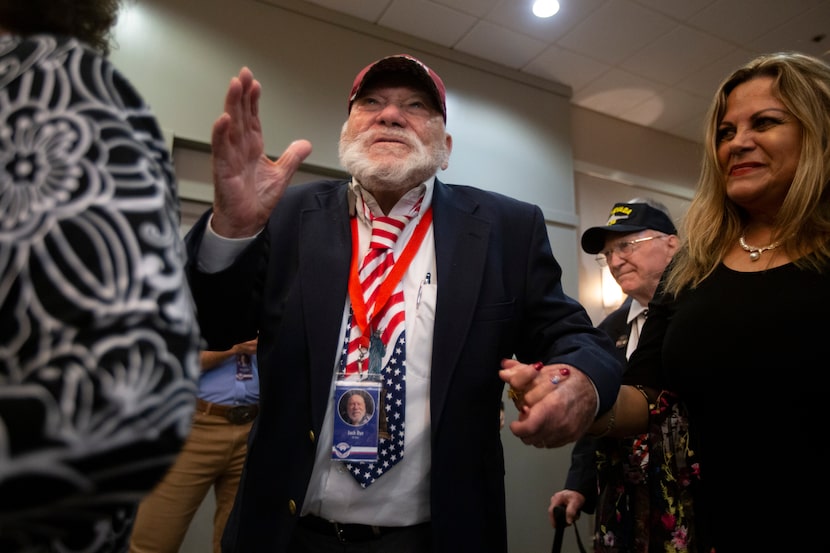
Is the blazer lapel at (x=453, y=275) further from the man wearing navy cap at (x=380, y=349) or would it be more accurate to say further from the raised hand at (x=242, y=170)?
the raised hand at (x=242, y=170)

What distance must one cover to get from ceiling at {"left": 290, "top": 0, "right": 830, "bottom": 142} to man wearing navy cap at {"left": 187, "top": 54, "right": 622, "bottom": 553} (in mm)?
3161

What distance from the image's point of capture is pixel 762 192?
4.19 ft

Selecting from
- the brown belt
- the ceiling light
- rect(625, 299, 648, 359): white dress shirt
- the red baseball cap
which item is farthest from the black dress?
the ceiling light

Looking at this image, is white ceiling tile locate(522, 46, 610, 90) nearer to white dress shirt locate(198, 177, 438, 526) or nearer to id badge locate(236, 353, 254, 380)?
id badge locate(236, 353, 254, 380)

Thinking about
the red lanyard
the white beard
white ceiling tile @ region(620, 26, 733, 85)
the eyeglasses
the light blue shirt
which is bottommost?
the light blue shirt

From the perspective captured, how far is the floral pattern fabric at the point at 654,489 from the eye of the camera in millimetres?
1221

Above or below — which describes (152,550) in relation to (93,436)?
below

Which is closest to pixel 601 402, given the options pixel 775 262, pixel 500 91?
pixel 775 262

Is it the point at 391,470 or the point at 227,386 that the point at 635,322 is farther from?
the point at 227,386

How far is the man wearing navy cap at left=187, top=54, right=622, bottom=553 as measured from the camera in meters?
1.05

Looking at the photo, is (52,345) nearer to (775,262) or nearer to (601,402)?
(601,402)

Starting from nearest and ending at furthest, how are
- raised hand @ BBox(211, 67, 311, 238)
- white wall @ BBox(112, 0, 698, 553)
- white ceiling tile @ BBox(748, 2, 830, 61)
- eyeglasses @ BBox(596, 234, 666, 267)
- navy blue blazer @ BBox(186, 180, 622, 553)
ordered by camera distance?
1. raised hand @ BBox(211, 67, 311, 238)
2. navy blue blazer @ BBox(186, 180, 622, 553)
3. eyeglasses @ BBox(596, 234, 666, 267)
4. white wall @ BBox(112, 0, 698, 553)
5. white ceiling tile @ BBox(748, 2, 830, 61)

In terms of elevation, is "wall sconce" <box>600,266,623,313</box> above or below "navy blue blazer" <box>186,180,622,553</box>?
above

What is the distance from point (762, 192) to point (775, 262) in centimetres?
19
